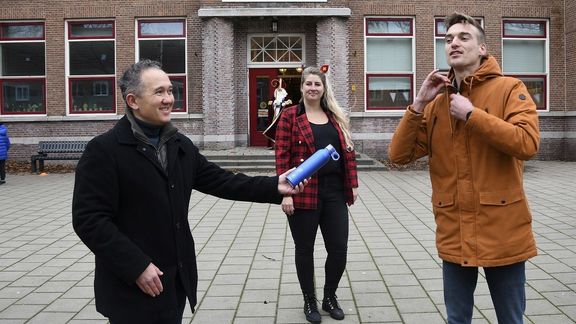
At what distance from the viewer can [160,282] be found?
2674 millimetres

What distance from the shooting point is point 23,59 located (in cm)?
1939

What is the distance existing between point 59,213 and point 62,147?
28.7ft

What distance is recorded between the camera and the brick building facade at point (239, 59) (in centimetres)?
1891

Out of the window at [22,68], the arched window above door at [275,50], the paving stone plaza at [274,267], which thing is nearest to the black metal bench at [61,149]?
the window at [22,68]

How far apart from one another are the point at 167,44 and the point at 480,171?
17.5m

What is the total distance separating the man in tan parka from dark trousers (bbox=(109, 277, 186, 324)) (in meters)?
1.46

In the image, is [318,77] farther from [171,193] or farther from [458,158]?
[171,193]

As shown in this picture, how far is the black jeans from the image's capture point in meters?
4.60

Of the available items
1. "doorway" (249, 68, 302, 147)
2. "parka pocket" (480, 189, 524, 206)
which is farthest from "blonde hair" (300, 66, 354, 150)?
"doorway" (249, 68, 302, 147)

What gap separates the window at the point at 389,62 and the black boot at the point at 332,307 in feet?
49.2

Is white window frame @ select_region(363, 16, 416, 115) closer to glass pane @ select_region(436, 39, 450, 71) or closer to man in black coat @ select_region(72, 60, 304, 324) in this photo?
glass pane @ select_region(436, 39, 450, 71)

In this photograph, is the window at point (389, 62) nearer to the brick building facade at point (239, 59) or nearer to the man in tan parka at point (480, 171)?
the brick building facade at point (239, 59)

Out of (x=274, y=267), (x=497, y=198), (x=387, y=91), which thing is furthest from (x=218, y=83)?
(x=497, y=198)

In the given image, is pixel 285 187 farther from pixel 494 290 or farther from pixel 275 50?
pixel 275 50
